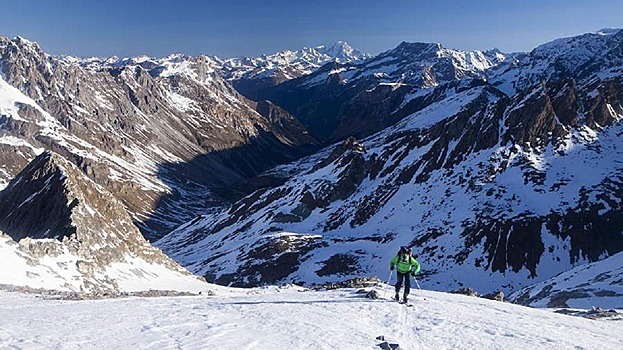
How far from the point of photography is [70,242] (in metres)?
85.8

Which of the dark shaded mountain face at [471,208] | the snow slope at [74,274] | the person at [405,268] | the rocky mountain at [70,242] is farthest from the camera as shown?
the dark shaded mountain face at [471,208]

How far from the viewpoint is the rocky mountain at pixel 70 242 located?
69.4m

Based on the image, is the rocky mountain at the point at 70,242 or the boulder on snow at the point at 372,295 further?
the rocky mountain at the point at 70,242

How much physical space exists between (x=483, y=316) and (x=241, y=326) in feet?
46.5

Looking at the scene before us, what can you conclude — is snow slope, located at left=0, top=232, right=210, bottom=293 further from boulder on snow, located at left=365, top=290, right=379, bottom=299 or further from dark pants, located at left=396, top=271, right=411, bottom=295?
dark pants, located at left=396, top=271, right=411, bottom=295

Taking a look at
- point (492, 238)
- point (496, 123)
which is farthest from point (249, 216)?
point (492, 238)

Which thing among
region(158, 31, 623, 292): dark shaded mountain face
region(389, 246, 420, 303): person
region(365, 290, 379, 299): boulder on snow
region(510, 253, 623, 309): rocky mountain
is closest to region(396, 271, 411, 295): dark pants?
region(389, 246, 420, 303): person

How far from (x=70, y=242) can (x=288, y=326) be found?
71.0 metres

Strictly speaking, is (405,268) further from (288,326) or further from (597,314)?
(597,314)

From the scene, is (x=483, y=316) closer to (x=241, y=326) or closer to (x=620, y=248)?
(x=241, y=326)

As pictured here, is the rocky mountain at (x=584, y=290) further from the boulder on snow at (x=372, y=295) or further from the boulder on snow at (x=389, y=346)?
the boulder on snow at (x=389, y=346)

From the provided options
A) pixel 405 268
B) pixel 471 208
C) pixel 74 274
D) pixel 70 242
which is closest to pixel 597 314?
pixel 405 268

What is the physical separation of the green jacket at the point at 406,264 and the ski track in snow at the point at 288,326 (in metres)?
2.16

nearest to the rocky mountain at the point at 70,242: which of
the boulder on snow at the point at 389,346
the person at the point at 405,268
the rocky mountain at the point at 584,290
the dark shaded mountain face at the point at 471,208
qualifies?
the person at the point at 405,268
